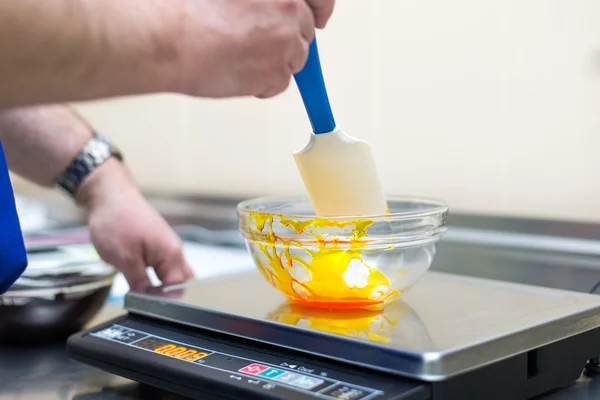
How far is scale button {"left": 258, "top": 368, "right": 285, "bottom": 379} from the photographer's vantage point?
0.59 meters

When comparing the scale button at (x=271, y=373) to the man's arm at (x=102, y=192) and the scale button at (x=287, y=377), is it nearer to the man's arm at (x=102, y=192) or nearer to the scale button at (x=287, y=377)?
the scale button at (x=287, y=377)

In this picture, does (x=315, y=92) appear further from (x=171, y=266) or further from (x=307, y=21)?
(x=171, y=266)

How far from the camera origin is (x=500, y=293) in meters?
0.75

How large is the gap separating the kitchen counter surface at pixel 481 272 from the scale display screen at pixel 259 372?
5cm

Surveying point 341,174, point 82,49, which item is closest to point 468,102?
point 341,174

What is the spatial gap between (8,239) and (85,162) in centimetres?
27

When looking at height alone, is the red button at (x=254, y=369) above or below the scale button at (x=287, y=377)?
above

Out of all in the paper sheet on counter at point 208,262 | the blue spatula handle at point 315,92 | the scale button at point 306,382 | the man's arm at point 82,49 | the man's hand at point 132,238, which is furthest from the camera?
the paper sheet on counter at point 208,262

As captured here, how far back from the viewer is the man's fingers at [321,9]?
1.96 ft

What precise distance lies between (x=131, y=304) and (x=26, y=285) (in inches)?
5.9

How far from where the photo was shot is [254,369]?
60cm

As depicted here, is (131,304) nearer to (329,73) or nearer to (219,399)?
(219,399)

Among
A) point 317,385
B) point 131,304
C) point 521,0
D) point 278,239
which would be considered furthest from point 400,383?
point 521,0

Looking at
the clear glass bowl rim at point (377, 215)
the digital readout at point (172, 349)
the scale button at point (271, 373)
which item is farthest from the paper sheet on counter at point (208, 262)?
the scale button at point (271, 373)
